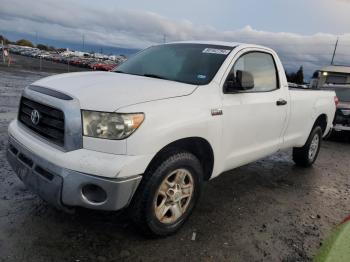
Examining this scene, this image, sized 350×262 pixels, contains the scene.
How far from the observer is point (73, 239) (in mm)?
3350

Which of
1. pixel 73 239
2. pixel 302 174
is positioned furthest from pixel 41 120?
pixel 302 174

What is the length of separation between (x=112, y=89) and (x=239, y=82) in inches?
57.7

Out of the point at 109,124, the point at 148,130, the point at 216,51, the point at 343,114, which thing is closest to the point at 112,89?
the point at 109,124

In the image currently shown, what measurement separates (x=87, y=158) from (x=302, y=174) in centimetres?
443

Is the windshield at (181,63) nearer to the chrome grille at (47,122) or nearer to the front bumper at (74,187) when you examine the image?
the chrome grille at (47,122)

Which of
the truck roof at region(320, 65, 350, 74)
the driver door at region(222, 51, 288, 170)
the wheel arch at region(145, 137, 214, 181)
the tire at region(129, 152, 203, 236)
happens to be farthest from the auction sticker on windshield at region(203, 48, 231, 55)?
the truck roof at region(320, 65, 350, 74)

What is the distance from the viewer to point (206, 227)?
385 cm

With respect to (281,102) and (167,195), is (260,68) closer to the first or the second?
(281,102)

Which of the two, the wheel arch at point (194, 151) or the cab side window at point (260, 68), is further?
the cab side window at point (260, 68)

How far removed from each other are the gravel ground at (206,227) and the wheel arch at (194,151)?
547 mm

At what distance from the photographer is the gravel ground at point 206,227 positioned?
10.5ft

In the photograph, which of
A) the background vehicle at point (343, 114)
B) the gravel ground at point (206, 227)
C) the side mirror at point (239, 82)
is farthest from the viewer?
the background vehicle at point (343, 114)

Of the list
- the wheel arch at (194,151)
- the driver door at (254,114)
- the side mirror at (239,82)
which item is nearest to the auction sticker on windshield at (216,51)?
the driver door at (254,114)

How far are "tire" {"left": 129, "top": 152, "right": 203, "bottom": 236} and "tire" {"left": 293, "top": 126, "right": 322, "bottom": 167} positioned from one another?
11.0ft
